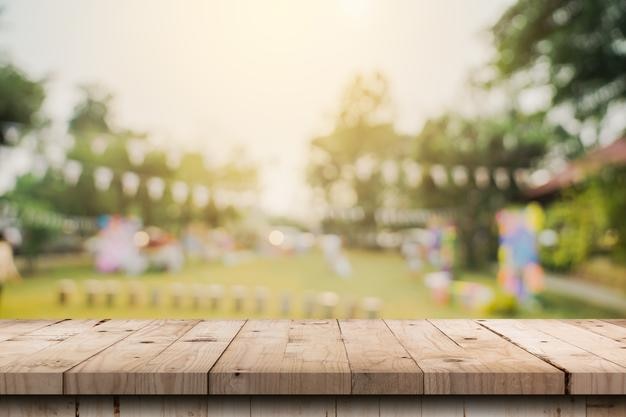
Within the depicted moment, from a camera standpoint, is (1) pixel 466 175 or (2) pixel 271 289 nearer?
(2) pixel 271 289

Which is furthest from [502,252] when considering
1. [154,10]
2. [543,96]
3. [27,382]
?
[154,10]

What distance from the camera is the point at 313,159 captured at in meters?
26.4

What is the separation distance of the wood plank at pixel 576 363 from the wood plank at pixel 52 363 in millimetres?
889

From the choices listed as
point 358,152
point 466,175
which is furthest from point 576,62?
point 358,152

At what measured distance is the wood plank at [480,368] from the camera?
3.82ft

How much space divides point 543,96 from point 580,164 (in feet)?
4.60

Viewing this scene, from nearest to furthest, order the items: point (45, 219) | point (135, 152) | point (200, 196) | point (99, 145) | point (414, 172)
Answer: point (45, 219), point (414, 172), point (200, 196), point (99, 145), point (135, 152)

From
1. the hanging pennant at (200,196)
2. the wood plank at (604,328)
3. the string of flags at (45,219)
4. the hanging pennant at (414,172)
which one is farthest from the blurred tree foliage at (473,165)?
the wood plank at (604,328)

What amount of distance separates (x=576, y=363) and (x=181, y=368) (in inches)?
28.5

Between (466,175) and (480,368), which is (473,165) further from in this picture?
(480,368)

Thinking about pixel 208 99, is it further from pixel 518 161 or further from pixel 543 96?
pixel 543 96

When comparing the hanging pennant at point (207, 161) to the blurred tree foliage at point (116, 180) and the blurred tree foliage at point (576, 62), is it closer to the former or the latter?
the blurred tree foliage at point (116, 180)

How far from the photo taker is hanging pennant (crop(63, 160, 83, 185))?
18.8 meters

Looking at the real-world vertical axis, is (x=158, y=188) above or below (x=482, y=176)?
below
